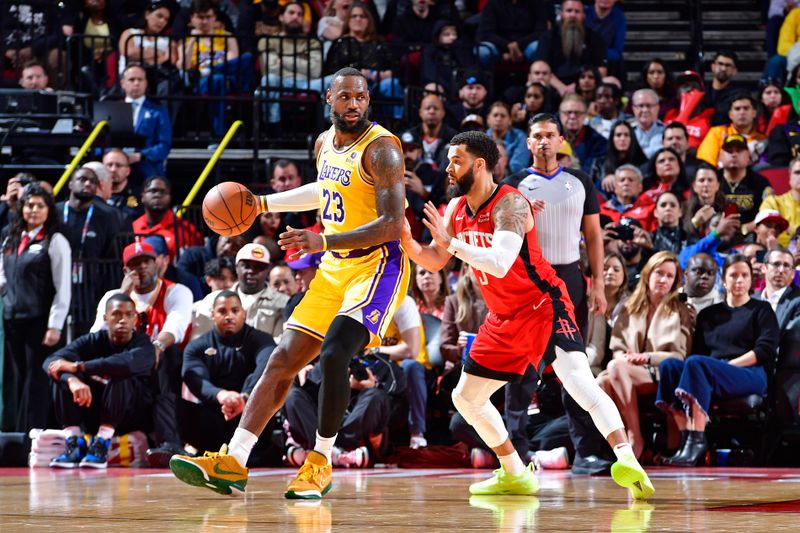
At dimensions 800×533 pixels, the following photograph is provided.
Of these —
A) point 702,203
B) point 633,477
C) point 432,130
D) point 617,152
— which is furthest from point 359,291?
point 432,130

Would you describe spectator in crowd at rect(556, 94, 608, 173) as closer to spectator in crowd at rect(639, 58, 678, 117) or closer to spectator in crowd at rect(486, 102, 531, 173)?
spectator in crowd at rect(486, 102, 531, 173)

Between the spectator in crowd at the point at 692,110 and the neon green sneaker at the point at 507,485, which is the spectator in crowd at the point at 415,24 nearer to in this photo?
the spectator in crowd at the point at 692,110

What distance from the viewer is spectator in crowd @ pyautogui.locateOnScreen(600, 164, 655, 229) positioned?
10430 millimetres

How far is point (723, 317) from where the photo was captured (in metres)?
8.66

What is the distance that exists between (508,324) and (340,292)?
837 millimetres

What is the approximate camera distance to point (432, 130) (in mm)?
11906

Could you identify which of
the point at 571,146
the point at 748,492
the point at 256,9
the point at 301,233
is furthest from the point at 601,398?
the point at 256,9

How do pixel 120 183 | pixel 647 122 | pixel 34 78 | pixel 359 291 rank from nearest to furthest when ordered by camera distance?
pixel 359 291 < pixel 120 183 < pixel 647 122 < pixel 34 78

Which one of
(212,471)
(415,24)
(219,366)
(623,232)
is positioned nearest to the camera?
(212,471)

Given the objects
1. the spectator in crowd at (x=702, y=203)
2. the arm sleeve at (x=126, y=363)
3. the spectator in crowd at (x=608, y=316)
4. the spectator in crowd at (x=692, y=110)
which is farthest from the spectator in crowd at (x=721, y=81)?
the arm sleeve at (x=126, y=363)

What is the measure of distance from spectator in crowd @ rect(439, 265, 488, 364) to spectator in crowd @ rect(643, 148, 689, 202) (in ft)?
7.16

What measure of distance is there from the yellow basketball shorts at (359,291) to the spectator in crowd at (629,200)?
4906mm

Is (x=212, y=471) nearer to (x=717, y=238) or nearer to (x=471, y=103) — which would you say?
(x=717, y=238)

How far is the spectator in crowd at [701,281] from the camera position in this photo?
914cm
